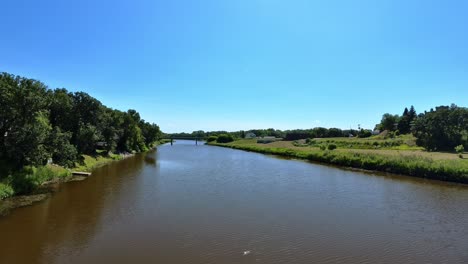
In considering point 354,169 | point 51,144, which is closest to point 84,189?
point 51,144

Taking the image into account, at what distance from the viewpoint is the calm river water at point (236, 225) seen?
42.0 ft

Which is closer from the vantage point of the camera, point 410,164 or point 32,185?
point 32,185

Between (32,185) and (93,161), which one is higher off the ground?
(93,161)

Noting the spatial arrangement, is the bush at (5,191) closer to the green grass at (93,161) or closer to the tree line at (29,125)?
the tree line at (29,125)

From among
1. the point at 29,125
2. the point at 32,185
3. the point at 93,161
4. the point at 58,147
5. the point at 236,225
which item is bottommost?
the point at 236,225

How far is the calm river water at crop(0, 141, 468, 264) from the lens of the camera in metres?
12.8

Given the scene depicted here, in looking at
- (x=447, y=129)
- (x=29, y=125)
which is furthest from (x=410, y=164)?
(x=29, y=125)

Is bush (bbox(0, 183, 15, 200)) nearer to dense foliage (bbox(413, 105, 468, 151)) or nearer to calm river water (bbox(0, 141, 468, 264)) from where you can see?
calm river water (bbox(0, 141, 468, 264))

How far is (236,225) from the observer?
54.9 ft

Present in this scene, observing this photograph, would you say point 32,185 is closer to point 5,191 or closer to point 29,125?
point 5,191

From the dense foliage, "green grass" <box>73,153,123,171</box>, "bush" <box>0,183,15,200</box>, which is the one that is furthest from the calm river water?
the dense foliage

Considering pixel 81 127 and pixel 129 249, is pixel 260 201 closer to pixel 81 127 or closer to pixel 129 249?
pixel 129 249

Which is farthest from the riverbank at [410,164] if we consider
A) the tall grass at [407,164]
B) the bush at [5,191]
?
the bush at [5,191]

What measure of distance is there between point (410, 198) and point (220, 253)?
63.2 ft
